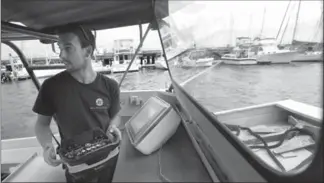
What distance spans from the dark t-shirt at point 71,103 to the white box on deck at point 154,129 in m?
0.26

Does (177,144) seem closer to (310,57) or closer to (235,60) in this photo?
(235,60)

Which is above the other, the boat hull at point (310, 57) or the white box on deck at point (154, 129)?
the boat hull at point (310, 57)

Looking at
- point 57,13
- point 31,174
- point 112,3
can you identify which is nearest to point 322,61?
point 112,3

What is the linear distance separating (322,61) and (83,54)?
1288mm

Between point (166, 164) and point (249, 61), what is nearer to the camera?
point (249, 61)

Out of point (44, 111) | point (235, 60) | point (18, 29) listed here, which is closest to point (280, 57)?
point (235, 60)

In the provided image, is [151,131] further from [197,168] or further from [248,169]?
[248,169]

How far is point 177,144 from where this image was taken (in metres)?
1.34

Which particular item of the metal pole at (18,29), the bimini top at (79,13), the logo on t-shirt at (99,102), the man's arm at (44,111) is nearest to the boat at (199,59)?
the bimini top at (79,13)

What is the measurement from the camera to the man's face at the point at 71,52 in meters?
1.29

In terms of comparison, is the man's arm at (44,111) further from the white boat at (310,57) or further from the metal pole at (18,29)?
the white boat at (310,57)

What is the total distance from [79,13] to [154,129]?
1.34 metres

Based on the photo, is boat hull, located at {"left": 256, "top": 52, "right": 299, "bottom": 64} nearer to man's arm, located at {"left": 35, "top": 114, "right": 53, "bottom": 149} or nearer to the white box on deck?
the white box on deck

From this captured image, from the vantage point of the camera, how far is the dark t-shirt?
127 centimetres
